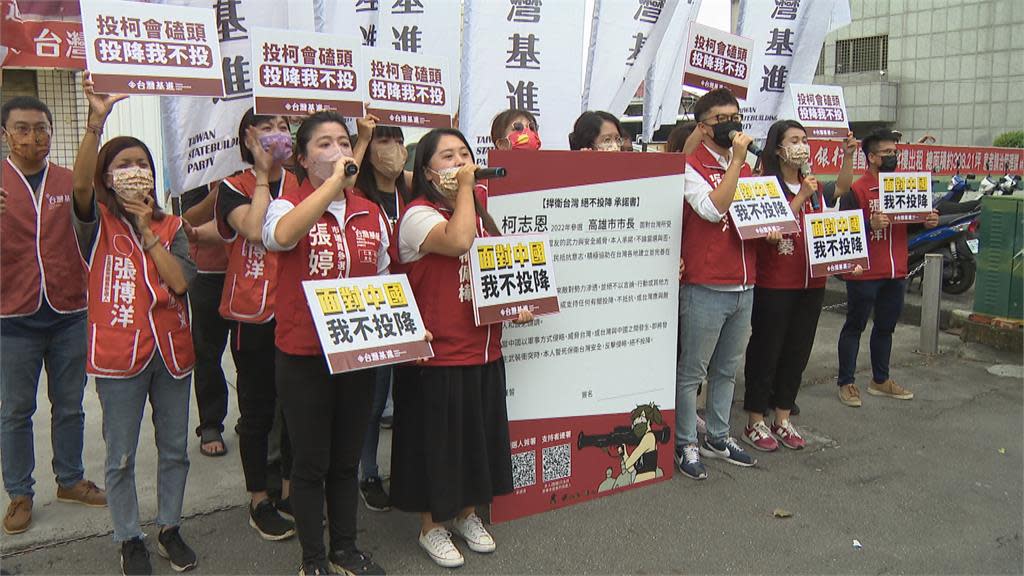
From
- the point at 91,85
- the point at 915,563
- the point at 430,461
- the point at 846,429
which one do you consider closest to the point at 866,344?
the point at 846,429

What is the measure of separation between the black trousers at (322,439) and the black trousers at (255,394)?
52 centimetres

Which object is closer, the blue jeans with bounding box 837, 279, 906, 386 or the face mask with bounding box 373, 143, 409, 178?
the face mask with bounding box 373, 143, 409, 178

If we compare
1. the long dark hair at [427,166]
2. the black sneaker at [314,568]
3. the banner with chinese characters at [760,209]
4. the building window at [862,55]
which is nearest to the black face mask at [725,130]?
the banner with chinese characters at [760,209]

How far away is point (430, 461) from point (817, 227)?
8.71ft

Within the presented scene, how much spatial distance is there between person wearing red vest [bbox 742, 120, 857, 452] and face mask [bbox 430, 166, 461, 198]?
6.39 ft

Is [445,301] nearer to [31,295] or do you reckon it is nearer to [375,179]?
[375,179]

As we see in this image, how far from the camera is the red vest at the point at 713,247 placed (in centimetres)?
413

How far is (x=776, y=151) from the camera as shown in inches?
177

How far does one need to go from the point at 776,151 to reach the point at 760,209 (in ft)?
1.75

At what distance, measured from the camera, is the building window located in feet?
67.1

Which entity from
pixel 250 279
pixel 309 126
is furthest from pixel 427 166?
pixel 250 279

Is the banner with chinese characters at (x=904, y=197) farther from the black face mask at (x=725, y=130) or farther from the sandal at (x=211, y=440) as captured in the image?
the sandal at (x=211, y=440)

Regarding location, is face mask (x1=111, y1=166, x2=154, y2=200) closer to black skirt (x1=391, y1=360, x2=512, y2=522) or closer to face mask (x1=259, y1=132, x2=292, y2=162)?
face mask (x1=259, y1=132, x2=292, y2=162)

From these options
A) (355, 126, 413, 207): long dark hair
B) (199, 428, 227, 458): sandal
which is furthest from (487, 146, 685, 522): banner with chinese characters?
(199, 428, 227, 458): sandal
